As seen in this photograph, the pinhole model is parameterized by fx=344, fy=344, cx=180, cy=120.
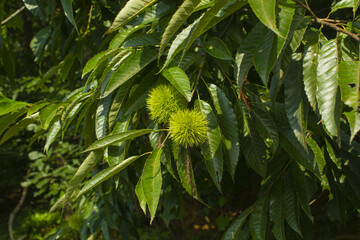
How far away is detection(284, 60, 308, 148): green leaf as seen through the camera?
715mm

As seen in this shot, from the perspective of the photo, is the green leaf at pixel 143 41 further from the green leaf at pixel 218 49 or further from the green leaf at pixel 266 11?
the green leaf at pixel 266 11

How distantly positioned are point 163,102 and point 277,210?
0.51m

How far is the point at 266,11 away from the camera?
59cm

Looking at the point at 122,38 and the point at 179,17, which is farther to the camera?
the point at 122,38

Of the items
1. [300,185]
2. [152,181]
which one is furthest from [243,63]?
[300,185]

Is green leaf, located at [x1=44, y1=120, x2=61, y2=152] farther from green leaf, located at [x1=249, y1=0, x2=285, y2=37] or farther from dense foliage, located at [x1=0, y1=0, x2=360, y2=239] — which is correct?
green leaf, located at [x1=249, y1=0, x2=285, y2=37]

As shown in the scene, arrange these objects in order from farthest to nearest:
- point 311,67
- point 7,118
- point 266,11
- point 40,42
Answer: point 40,42, point 7,118, point 311,67, point 266,11

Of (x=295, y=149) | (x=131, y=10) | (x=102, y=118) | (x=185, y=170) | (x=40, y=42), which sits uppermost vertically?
(x=131, y=10)

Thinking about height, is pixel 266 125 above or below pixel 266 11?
below

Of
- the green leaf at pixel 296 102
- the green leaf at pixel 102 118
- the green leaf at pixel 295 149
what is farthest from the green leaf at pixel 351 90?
the green leaf at pixel 102 118

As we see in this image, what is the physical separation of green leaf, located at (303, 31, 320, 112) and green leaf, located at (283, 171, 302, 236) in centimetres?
43

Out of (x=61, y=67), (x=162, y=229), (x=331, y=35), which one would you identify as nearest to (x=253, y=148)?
(x=331, y=35)

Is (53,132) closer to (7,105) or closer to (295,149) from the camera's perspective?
(7,105)

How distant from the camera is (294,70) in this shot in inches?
30.7
